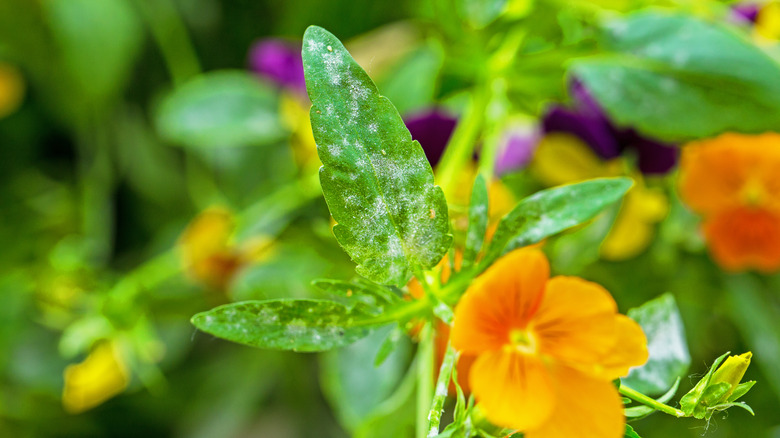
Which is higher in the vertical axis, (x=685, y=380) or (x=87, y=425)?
(x=685, y=380)

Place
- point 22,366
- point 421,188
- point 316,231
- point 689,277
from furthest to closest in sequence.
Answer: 1. point 22,366
2. point 689,277
3. point 316,231
4. point 421,188

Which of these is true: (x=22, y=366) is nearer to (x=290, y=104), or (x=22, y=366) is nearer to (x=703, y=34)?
(x=290, y=104)

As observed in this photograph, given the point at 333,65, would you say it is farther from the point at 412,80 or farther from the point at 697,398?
the point at 412,80

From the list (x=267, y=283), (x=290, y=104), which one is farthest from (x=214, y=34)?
(x=267, y=283)

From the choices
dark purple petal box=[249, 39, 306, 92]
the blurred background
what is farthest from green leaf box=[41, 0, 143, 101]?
dark purple petal box=[249, 39, 306, 92]

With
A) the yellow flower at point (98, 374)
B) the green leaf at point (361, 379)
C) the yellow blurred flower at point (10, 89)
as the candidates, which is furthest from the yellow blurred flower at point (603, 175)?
the yellow blurred flower at point (10, 89)

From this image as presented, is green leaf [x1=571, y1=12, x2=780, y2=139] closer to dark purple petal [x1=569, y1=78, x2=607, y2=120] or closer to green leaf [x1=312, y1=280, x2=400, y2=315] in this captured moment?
dark purple petal [x1=569, y1=78, x2=607, y2=120]
